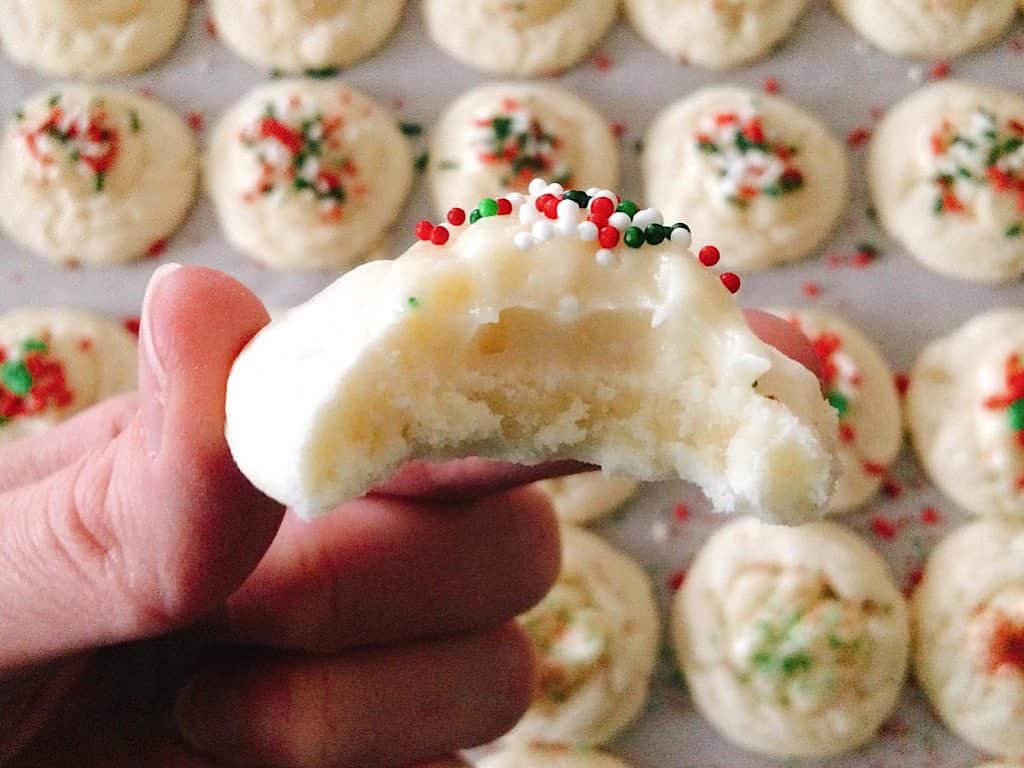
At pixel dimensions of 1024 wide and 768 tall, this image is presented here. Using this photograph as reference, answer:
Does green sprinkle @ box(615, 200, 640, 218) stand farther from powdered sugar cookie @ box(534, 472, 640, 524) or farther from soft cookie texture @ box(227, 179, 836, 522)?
powdered sugar cookie @ box(534, 472, 640, 524)

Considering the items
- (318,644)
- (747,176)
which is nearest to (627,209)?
(318,644)

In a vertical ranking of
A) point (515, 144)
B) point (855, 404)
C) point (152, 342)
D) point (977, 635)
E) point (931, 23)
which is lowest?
point (977, 635)

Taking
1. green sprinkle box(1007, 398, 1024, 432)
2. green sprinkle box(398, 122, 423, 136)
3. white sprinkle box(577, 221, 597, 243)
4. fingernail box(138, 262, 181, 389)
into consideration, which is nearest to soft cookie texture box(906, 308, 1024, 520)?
green sprinkle box(1007, 398, 1024, 432)

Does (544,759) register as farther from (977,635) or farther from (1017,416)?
(1017,416)

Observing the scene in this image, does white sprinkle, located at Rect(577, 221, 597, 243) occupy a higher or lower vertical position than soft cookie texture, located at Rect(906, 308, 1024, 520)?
higher

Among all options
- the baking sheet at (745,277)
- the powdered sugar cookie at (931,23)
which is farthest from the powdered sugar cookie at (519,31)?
the powdered sugar cookie at (931,23)

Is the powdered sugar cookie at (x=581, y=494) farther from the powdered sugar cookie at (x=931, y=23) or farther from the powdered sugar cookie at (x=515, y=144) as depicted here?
the powdered sugar cookie at (x=931, y=23)
